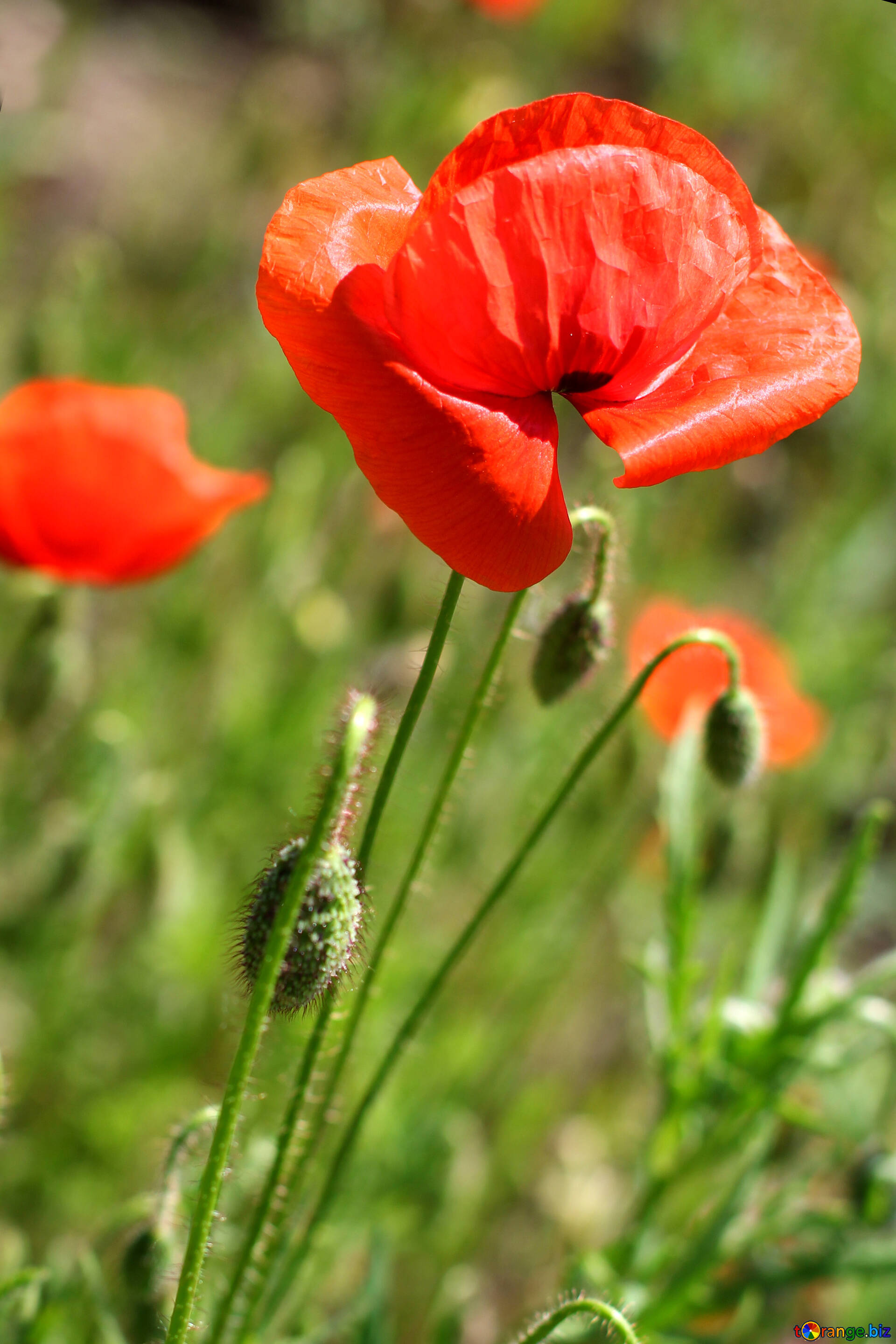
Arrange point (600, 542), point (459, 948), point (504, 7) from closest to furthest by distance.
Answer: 1. point (459, 948)
2. point (600, 542)
3. point (504, 7)

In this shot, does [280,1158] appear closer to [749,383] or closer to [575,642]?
[575,642]

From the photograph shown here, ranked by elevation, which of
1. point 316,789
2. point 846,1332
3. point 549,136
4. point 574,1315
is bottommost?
point 846,1332

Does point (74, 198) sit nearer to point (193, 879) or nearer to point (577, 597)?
point (193, 879)

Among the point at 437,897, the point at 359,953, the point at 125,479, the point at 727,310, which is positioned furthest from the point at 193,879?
the point at 727,310

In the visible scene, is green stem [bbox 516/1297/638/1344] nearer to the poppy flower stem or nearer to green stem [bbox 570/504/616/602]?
the poppy flower stem

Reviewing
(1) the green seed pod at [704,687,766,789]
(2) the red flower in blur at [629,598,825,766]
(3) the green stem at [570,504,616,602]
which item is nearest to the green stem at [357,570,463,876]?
(3) the green stem at [570,504,616,602]

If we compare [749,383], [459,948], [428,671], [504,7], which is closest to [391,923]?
[459,948]

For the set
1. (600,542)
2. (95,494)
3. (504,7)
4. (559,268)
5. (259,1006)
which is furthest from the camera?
(504,7)
